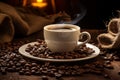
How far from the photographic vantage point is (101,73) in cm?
84

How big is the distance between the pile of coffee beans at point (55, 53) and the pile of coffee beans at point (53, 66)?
0.06ft

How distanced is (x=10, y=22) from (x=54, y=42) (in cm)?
35

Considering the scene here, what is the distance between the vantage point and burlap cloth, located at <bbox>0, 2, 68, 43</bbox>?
122cm

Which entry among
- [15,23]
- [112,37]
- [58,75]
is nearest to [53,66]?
[58,75]

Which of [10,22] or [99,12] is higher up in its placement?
[10,22]

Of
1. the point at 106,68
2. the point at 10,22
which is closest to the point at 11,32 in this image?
the point at 10,22

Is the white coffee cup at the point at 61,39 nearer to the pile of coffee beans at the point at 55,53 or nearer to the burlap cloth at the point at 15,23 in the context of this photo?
the pile of coffee beans at the point at 55,53

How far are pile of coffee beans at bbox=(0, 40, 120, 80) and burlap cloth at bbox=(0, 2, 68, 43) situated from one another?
235 millimetres

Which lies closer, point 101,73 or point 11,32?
point 101,73

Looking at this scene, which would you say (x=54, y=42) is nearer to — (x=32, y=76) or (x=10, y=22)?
(x=32, y=76)

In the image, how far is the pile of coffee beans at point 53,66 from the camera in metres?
0.83

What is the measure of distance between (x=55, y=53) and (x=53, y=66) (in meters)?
0.09

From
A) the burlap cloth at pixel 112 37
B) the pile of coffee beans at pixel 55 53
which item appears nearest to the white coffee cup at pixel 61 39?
the pile of coffee beans at pixel 55 53

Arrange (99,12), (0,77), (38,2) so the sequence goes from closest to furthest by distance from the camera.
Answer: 1. (0,77)
2. (99,12)
3. (38,2)
